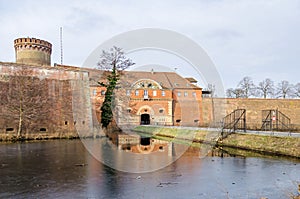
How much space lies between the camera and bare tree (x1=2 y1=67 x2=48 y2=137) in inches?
840

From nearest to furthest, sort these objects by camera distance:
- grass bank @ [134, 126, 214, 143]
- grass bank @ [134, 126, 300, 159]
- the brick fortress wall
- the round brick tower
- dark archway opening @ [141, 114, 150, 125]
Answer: grass bank @ [134, 126, 300, 159] < grass bank @ [134, 126, 214, 143] < the brick fortress wall < the round brick tower < dark archway opening @ [141, 114, 150, 125]

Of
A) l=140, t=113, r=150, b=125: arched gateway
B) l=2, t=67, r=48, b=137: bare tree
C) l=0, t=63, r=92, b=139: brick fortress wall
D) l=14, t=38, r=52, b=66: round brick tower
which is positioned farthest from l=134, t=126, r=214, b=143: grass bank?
l=14, t=38, r=52, b=66: round brick tower

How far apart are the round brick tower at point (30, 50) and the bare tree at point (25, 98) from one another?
26.5ft

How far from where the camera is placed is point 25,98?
71.6ft

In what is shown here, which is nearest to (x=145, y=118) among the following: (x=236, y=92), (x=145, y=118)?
(x=145, y=118)

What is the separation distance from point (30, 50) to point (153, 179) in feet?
84.5

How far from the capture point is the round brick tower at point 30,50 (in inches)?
1173

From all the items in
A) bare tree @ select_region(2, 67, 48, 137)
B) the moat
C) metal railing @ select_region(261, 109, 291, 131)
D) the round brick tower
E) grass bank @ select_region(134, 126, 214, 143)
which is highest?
the round brick tower

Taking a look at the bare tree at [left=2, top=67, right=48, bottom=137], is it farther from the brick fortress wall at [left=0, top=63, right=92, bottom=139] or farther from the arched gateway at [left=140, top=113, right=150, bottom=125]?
the arched gateway at [left=140, top=113, right=150, bottom=125]

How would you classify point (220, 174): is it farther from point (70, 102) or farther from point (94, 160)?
point (70, 102)

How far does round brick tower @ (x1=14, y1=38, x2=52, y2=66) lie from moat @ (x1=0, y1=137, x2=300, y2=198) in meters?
20.2

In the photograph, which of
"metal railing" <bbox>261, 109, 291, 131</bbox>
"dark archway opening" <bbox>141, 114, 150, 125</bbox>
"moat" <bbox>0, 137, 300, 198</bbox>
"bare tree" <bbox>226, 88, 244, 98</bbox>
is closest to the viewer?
"moat" <bbox>0, 137, 300, 198</bbox>

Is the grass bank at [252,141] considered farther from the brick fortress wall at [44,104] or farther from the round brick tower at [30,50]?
the round brick tower at [30,50]

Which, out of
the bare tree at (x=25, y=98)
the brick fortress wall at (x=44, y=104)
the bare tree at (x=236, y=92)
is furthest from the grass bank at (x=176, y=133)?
the bare tree at (x=236, y=92)
